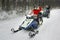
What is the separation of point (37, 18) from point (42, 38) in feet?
6.67

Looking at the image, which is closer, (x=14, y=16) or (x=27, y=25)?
(x=27, y=25)

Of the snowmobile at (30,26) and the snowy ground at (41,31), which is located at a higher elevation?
the snowmobile at (30,26)

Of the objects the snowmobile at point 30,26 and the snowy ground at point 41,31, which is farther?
the snowmobile at point 30,26

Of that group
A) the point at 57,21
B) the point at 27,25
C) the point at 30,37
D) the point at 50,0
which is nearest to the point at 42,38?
the point at 30,37

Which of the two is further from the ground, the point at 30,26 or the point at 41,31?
the point at 30,26

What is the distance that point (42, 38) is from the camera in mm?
9375

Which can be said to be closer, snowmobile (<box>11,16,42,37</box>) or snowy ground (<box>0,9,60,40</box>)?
snowy ground (<box>0,9,60,40</box>)

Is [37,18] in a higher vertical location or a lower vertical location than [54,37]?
higher

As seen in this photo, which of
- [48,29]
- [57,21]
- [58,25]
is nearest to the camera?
[48,29]

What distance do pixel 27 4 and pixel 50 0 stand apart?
5.01m

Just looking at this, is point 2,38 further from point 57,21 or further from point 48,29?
point 57,21

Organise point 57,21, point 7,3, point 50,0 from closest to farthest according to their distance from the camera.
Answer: point 57,21 → point 7,3 → point 50,0

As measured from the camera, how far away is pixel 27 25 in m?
10.4

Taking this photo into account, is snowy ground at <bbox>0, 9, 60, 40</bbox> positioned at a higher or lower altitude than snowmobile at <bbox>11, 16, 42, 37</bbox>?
lower
